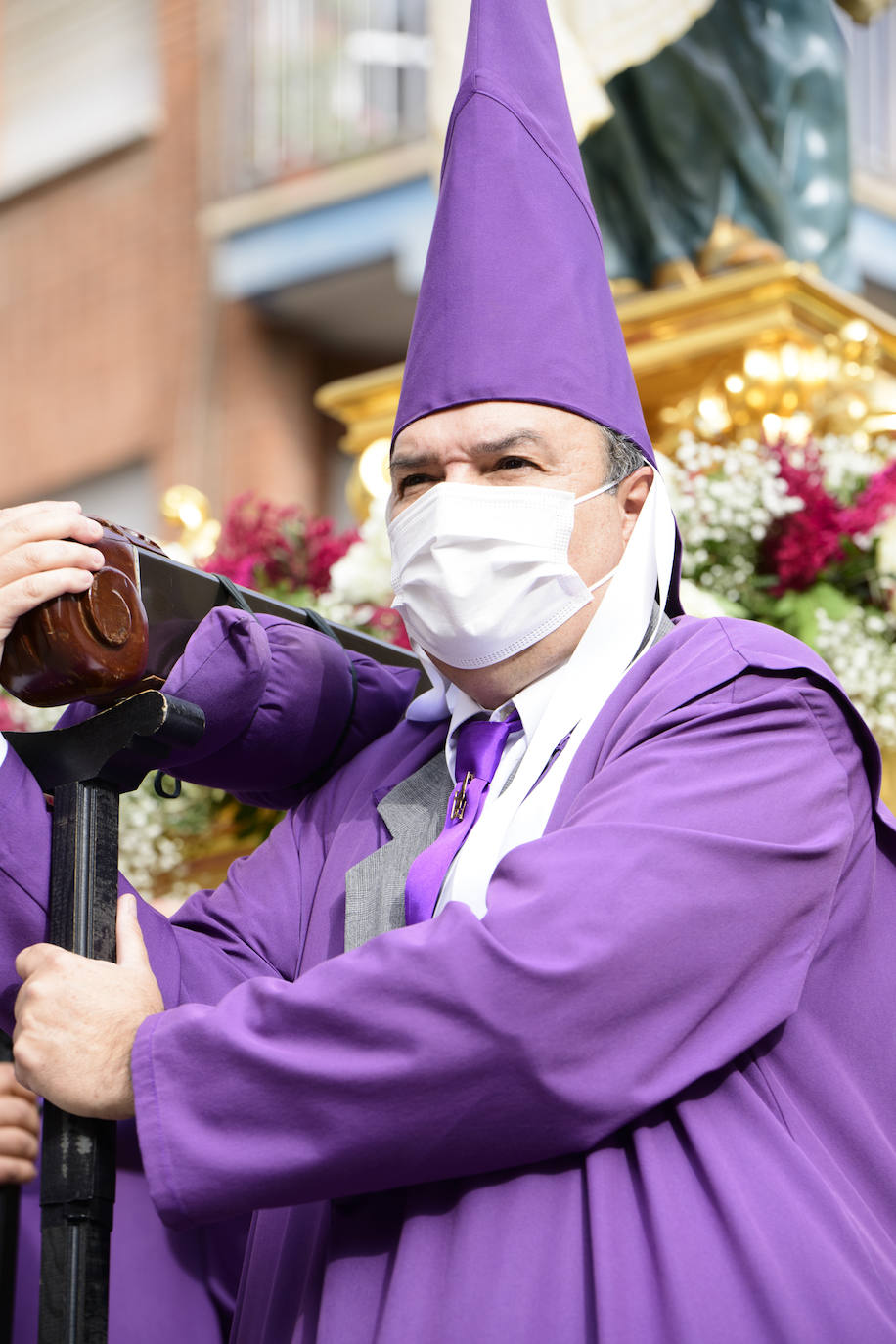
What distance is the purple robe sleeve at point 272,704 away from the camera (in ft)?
6.26

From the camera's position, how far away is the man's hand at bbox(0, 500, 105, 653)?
65.6 inches

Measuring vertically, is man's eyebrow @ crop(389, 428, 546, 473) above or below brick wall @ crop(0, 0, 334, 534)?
above

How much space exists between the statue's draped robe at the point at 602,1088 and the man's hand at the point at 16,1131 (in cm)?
73

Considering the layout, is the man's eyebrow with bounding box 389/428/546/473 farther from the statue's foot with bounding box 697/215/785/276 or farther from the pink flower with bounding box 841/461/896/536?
the statue's foot with bounding box 697/215/785/276

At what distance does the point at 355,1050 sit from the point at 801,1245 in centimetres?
40

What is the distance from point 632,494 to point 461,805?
0.43 metres

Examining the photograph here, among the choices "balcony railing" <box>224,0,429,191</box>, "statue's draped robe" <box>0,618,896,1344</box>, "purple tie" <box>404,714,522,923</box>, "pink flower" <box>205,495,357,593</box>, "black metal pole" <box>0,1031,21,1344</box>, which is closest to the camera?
"statue's draped robe" <box>0,618,896,1344</box>

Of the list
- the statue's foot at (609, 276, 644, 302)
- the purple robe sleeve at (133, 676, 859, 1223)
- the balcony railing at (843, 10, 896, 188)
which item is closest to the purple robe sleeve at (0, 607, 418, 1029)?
the purple robe sleeve at (133, 676, 859, 1223)

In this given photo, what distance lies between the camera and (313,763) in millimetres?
2117

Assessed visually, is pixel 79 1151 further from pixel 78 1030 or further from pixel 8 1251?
pixel 8 1251

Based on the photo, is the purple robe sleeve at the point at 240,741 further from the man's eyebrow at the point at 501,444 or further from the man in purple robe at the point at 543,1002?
the man's eyebrow at the point at 501,444

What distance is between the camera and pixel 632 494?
2.08 meters

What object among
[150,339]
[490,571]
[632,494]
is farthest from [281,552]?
[150,339]

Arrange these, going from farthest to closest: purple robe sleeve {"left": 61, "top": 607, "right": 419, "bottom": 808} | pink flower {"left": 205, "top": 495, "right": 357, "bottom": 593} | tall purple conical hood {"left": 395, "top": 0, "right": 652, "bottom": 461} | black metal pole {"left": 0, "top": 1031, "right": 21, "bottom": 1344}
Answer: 1. pink flower {"left": 205, "top": 495, "right": 357, "bottom": 593}
2. black metal pole {"left": 0, "top": 1031, "right": 21, "bottom": 1344}
3. tall purple conical hood {"left": 395, "top": 0, "right": 652, "bottom": 461}
4. purple robe sleeve {"left": 61, "top": 607, "right": 419, "bottom": 808}
